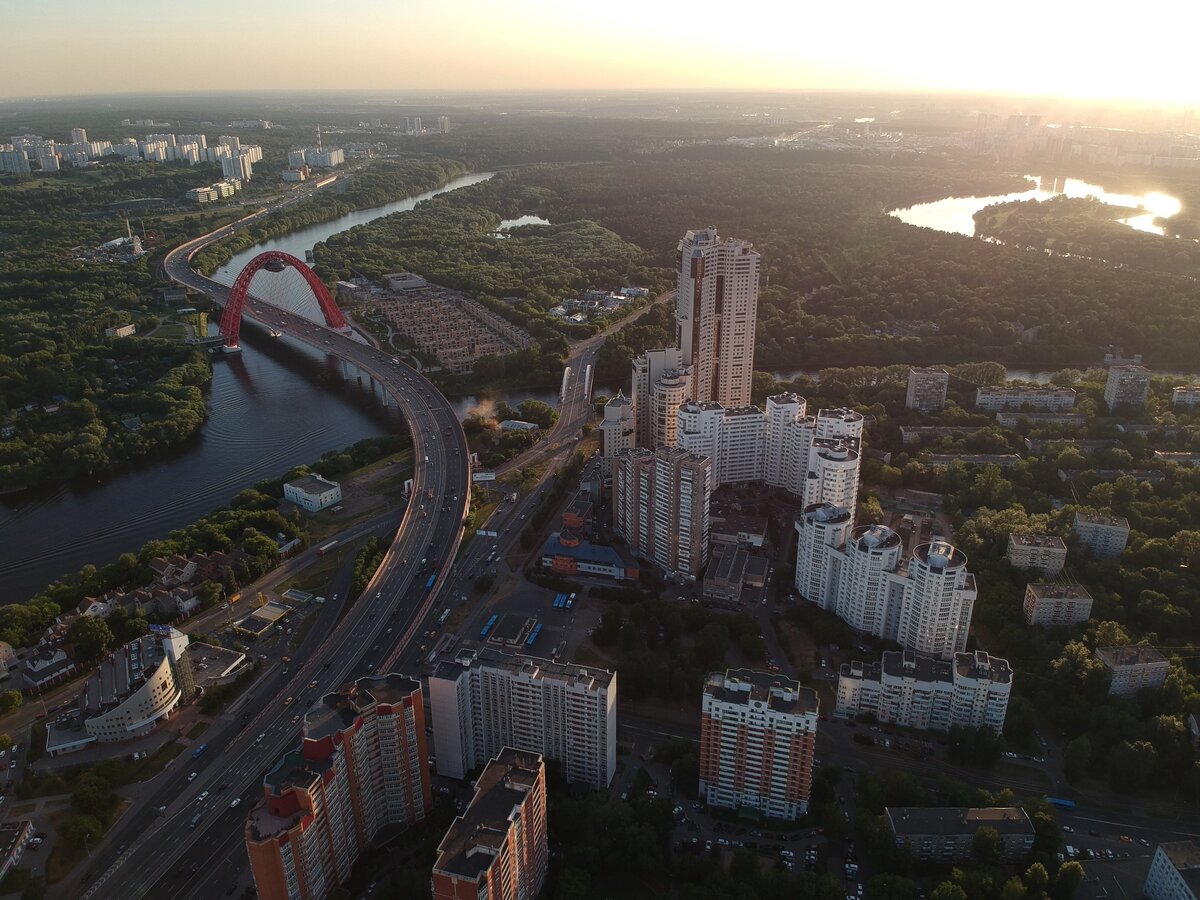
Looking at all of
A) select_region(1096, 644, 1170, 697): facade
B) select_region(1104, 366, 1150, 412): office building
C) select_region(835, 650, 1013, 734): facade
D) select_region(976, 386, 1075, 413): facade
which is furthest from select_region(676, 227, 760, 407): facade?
select_region(1096, 644, 1170, 697): facade

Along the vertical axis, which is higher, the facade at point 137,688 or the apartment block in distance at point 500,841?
the apartment block in distance at point 500,841

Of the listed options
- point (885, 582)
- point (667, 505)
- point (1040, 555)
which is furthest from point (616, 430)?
point (1040, 555)

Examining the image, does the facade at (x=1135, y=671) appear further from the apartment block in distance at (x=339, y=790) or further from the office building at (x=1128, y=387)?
the office building at (x=1128, y=387)

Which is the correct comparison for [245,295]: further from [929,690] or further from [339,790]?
[929,690]

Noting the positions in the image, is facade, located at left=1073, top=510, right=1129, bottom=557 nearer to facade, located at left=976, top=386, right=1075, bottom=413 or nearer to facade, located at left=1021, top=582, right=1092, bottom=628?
facade, located at left=1021, top=582, right=1092, bottom=628

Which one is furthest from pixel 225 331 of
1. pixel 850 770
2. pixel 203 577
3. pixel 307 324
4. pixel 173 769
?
pixel 850 770

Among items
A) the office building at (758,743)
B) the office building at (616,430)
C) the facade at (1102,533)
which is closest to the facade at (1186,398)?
the facade at (1102,533)

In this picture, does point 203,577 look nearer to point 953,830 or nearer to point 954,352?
point 953,830
